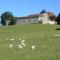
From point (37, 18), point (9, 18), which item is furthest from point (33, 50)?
point (9, 18)

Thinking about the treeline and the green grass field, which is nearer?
the green grass field

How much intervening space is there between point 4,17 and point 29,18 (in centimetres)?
1440

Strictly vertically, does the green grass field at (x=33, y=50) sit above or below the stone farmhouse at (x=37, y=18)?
above

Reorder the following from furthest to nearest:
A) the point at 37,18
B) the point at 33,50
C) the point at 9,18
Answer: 1. the point at 9,18
2. the point at 37,18
3. the point at 33,50

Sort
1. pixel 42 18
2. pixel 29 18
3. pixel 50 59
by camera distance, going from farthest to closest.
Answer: pixel 29 18
pixel 42 18
pixel 50 59

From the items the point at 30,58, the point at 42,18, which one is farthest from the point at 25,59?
the point at 42,18

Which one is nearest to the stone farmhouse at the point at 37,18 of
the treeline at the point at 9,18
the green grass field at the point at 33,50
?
the treeline at the point at 9,18

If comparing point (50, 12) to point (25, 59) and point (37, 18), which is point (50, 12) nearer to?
point (37, 18)

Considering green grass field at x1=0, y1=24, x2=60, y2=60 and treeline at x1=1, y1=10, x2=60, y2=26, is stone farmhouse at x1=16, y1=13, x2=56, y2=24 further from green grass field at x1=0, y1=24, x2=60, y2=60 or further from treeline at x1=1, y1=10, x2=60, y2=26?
green grass field at x1=0, y1=24, x2=60, y2=60

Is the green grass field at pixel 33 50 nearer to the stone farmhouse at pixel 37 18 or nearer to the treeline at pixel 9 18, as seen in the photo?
the stone farmhouse at pixel 37 18

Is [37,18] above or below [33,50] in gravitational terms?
below

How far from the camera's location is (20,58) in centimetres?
1477

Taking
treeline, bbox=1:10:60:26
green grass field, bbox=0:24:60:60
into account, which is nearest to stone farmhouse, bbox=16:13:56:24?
treeline, bbox=1:10:60:26

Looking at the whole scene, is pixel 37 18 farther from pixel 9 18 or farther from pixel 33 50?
pixel 33 50
